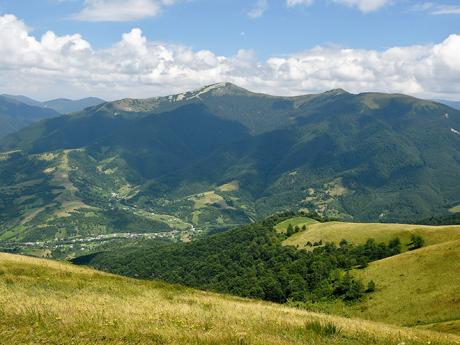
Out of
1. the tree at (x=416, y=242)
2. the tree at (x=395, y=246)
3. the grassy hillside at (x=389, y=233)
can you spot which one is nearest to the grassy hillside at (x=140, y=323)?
the grassy hillside at (x=389, y=233)

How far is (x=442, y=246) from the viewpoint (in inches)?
3516

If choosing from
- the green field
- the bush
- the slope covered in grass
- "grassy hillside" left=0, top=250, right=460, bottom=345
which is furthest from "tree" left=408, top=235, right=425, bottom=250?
the bush

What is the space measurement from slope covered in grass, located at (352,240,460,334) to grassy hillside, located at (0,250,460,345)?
40839mm

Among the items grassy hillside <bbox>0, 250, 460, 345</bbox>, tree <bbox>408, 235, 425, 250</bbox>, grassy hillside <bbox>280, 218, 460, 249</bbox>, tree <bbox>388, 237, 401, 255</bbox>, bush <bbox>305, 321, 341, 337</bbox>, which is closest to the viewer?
grassy hillside <bbox>0, 250, 460, 345</bbox>

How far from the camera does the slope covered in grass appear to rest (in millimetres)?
62141

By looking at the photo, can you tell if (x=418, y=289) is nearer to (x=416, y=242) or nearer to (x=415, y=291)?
(x=415, y=291)

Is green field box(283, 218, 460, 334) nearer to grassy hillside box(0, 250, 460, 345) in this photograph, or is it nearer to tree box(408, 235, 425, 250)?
grassy hillside box(0, 250, 460, 345)

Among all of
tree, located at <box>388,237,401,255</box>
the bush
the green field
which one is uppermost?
the bush

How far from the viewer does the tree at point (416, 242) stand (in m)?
140

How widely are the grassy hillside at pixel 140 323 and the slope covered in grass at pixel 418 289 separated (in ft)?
134

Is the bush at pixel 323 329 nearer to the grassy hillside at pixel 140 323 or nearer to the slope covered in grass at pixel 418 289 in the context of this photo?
the grassy hillside at pixel 140 323

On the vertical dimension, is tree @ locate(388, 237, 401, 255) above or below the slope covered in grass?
below

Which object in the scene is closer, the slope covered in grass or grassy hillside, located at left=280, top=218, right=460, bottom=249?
the slope covered in grass

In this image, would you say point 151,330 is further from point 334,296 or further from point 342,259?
point 342,259
